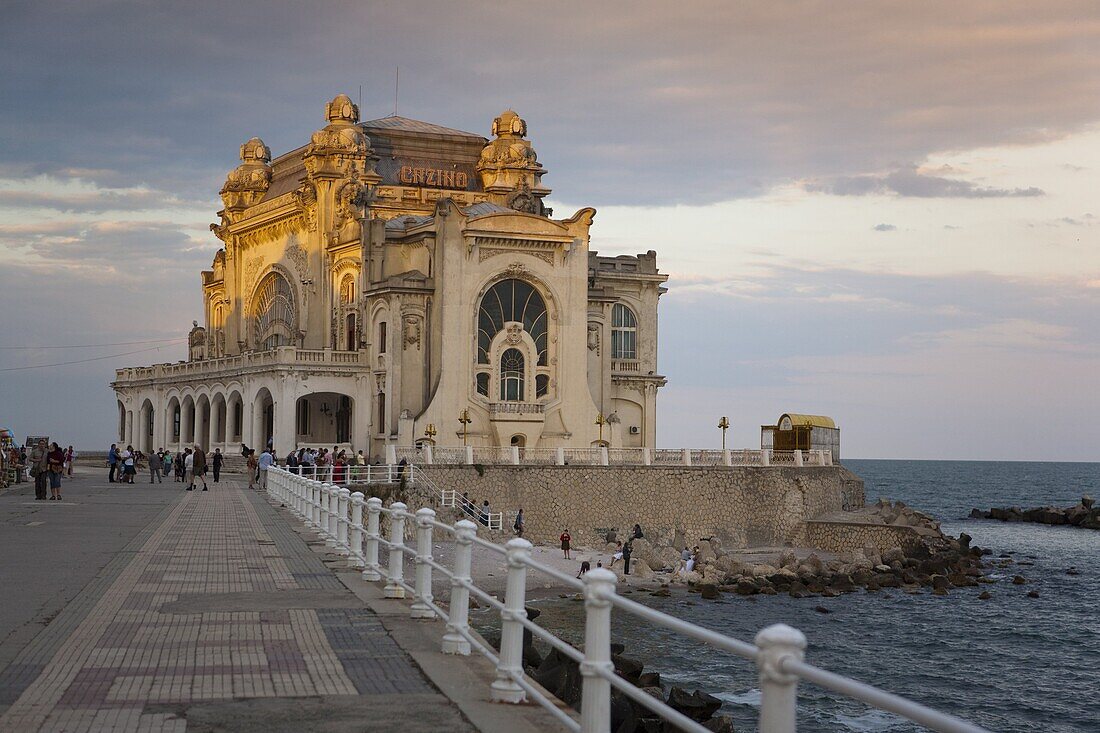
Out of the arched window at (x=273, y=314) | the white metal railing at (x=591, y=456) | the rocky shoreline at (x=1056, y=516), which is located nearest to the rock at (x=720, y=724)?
the white metal railing at (x=591, y=456)

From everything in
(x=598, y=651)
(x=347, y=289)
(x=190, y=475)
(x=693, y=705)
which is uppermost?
(x=347, y=289)

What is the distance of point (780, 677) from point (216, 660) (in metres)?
6.96

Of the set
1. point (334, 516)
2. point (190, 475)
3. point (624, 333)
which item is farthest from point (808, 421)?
point (334, 516)

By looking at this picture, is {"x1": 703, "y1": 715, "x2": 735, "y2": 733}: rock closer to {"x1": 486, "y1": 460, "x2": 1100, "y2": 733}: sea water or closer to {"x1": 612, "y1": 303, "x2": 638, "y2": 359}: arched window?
{"x1": 486, "y1": 460, "x2": 1100, "y2": 733}: sea water

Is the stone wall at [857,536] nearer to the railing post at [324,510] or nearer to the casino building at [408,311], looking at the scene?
the casino building at [408,311]

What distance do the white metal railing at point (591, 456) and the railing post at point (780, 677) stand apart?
47136 mm

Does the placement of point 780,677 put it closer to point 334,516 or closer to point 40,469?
point 334,516

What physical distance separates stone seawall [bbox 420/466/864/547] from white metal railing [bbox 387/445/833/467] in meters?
0.39

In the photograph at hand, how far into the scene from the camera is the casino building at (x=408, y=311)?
205 feet

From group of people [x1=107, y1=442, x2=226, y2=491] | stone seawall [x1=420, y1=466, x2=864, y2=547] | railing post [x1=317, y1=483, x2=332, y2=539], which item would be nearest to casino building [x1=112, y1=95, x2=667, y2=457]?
stone seawall [x1=420, y1=466, x2=864, y2=547]

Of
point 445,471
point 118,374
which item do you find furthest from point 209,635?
point 118,374

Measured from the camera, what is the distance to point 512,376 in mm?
63875

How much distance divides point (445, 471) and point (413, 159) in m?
27.3

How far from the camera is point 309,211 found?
72.2m
